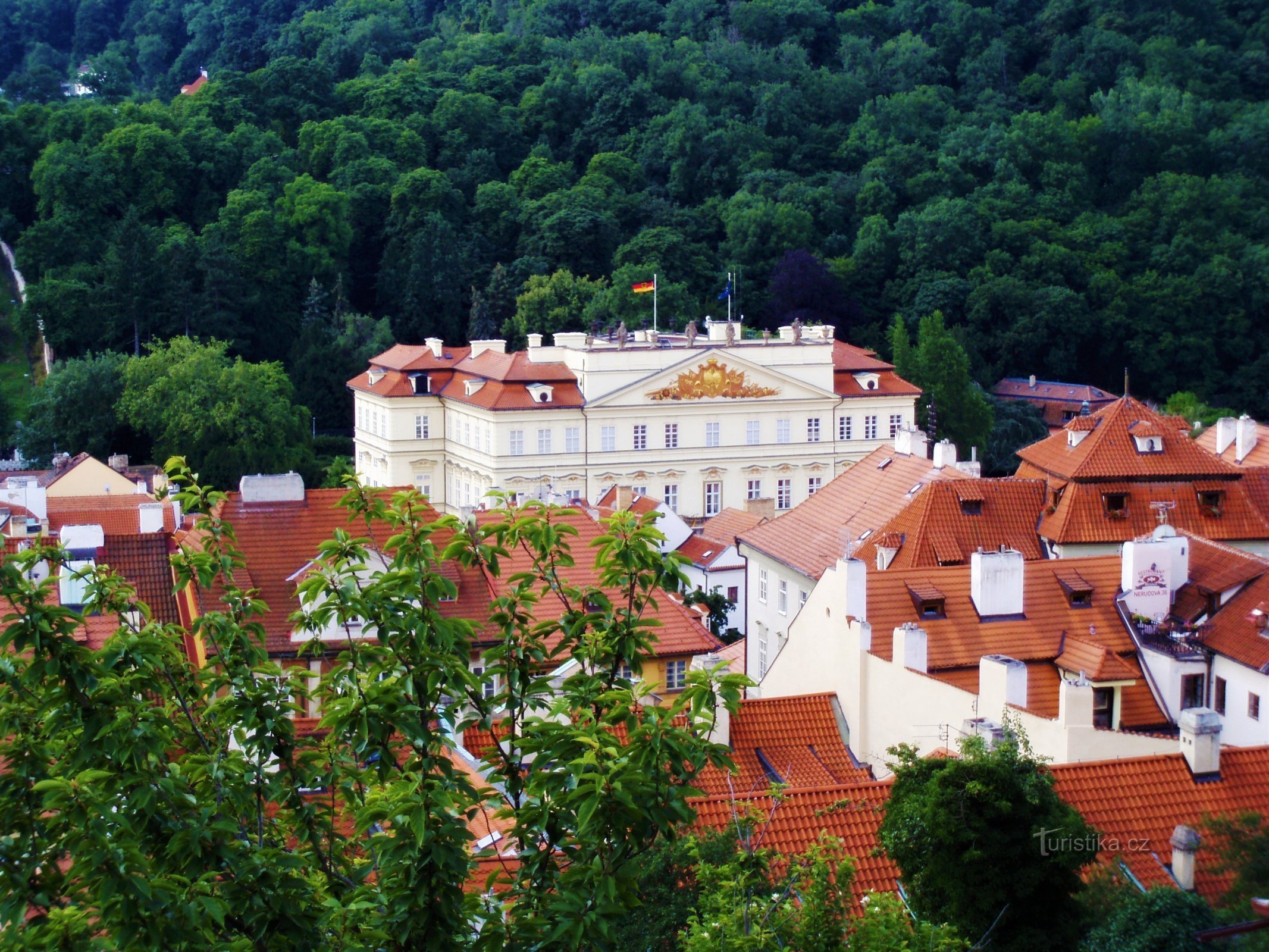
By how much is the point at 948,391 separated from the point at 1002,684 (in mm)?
62419

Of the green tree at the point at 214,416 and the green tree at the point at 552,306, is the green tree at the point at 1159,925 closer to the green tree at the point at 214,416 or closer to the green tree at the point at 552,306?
the green tree at the point at 214,416

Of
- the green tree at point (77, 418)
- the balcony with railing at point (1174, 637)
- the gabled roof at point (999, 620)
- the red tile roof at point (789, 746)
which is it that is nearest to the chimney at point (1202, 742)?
the red tile roof at point (789, 746)

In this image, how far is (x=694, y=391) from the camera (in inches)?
2552

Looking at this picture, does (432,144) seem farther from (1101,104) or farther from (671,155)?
(1101,104)

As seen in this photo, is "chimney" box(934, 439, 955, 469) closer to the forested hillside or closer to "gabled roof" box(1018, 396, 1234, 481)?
"gabled roof" box(1018, 396, 1234, 481)

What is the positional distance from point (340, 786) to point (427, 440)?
191ft

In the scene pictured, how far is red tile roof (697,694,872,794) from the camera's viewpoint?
67.5 feet


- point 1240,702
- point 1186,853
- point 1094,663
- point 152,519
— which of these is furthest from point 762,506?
point 1186,853

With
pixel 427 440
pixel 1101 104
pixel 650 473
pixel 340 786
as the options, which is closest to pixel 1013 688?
pixel 340 786

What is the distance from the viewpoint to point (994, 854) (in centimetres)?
1470

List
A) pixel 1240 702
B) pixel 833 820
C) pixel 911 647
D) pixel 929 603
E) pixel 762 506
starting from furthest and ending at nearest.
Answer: pixel 762 506 < pixel 929 603 < pixel 1240 702 < pixel 911 647 < pixel 833 820

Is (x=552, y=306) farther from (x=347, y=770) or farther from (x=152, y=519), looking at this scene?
(x=347, y=770)

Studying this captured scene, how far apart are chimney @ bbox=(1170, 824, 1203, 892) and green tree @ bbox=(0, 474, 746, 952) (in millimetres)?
8116

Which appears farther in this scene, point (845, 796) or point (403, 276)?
point (403, 276)
